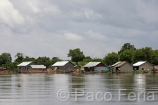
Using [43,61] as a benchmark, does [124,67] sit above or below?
below

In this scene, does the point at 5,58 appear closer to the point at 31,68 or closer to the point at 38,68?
the point at 31,68

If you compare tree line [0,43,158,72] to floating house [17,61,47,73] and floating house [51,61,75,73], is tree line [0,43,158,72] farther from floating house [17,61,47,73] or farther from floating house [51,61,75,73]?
floating house [51,61,75,73]

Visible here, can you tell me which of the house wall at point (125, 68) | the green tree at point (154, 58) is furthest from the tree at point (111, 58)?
the house wall at point (125, 68)

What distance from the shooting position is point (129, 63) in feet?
350

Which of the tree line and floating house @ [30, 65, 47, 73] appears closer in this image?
the tree line

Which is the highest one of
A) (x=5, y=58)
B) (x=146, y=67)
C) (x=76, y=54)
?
(x=76, y=54)

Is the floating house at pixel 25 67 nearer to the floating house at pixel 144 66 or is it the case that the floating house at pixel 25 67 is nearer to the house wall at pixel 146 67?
the floating house at pixel 144 66

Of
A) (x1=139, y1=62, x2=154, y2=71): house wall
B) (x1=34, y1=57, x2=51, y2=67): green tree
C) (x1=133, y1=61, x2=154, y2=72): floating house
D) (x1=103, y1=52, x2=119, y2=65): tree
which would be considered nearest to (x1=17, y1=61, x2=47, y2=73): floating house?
(x1=34, y1=57, x2=51, y2=67): green tree

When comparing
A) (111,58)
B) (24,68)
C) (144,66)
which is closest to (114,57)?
(111,58)

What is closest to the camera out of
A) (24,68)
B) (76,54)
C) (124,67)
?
(124,67)

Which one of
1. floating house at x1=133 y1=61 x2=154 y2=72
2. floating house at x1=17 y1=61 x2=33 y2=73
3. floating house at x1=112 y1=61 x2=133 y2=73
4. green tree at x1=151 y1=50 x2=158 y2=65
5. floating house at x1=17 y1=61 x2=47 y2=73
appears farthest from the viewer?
floating house at x1=17 y1=61 x2=33 y2=73

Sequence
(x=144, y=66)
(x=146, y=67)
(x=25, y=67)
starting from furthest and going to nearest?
(x=25, y=67), (x=146, y=67), (x=144, y=66)

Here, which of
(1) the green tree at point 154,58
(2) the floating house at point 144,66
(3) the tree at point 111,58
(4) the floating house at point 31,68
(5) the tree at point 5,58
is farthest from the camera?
(5) the tree at point 5,58

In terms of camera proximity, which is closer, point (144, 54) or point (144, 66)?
point (144, 66)
